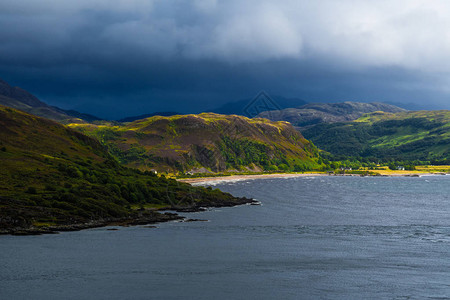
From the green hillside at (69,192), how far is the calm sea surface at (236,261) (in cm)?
1206

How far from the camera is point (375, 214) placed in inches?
5984

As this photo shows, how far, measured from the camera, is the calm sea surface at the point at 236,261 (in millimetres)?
63625

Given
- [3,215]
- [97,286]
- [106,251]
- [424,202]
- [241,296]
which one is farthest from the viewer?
[424,202]

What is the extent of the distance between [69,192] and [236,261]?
63.6 m

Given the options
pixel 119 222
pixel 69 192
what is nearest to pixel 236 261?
pixel 119 222

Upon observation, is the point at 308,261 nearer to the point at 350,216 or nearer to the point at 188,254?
the point at 188,254

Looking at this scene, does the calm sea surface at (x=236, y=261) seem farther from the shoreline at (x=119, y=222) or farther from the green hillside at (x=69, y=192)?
the green hillside at (x=69, y=192)

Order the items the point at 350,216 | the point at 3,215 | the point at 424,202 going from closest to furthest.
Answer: the point at 3,215 → the point at 350,216 → the point at 424,202

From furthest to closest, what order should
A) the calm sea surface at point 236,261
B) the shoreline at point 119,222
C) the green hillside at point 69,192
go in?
the green hillside at point 69,192 < the shoreline at point 119,222 < the calm sea surface at point 236,261

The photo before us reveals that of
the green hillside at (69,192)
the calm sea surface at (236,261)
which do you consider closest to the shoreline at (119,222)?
the green hillside at (69,192)

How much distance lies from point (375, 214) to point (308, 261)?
3057 inches

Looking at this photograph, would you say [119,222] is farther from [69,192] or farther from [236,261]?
[236,261]

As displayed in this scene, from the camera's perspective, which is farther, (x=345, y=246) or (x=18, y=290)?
(x=345, y=246)

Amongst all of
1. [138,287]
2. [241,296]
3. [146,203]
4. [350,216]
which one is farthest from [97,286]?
[350,216]
